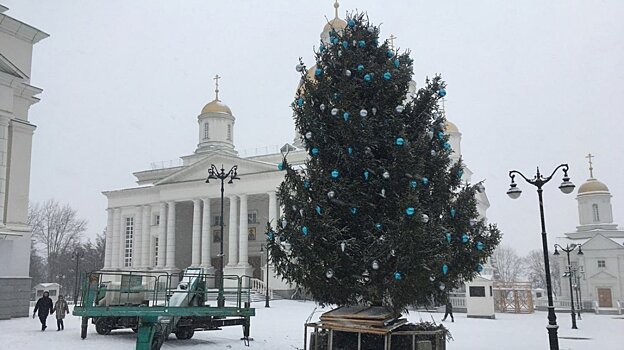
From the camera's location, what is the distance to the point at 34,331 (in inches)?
794

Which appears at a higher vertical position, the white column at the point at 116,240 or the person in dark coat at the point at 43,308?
the white column at the point at 116,240

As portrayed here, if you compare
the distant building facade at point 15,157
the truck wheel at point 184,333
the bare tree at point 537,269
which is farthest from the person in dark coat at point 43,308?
the bare tree at point 537,269

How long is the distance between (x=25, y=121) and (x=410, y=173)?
950 inches

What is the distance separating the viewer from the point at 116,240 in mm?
61625

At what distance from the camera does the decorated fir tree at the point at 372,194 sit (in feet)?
38.4

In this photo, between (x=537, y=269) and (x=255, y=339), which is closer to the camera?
(x=255, y=339)

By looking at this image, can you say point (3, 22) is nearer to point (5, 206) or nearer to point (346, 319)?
point (5, 206)

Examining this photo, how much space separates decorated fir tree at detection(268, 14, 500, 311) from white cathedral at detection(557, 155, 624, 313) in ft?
155

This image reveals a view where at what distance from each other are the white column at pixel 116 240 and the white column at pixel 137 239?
214 cm

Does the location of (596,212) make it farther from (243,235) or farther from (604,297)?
(243,235)

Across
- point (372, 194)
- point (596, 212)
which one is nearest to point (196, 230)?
point (372, 194)

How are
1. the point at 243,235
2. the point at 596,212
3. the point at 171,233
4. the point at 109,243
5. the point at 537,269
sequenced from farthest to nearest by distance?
the point at 537,269 < the point at 596,212 < the point at 109,243 < the point at 171,233 < the point at 243,235

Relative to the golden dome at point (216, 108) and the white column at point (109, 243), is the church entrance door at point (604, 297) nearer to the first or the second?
the golden dome at point (216, 108)

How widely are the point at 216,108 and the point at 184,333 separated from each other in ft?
150
